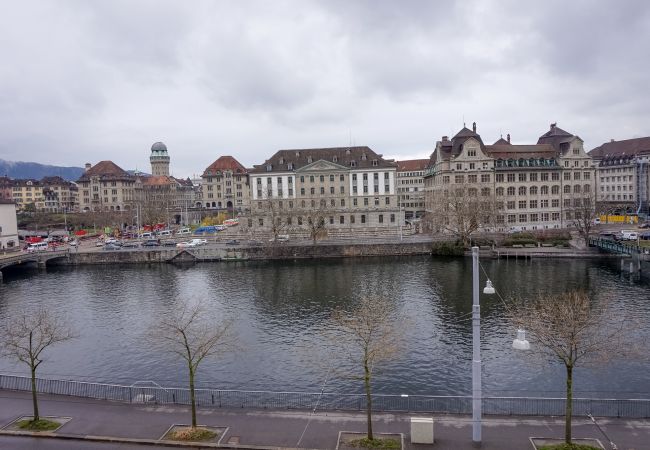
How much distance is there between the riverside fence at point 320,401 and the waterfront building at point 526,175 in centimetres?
8227

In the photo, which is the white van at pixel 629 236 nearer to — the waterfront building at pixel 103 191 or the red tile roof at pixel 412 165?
the red tile roof at pixel 412 165

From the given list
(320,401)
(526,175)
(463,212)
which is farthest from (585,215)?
(320,401)

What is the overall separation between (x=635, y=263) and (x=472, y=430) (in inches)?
2292

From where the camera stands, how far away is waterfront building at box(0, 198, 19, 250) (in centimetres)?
10256

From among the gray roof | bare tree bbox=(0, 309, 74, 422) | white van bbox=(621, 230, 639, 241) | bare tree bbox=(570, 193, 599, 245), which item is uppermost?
the gray roof

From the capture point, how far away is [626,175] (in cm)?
15500

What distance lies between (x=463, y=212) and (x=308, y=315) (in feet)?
152

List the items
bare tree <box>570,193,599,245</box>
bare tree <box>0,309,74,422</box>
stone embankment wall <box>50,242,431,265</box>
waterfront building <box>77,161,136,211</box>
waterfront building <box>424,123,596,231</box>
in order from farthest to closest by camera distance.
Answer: waterfront building <box>77,161,136,211</box>
waterfront building <box>424,123,596,231</box>
stone embankment wall <box>50,242,431,265</box>
bare tree <box>570,193,599,245</box>
bare tree <box>0,309,74,422</box>

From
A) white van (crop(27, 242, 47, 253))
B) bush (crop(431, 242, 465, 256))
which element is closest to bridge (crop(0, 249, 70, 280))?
white van (crop(27, 242, 47, 253))

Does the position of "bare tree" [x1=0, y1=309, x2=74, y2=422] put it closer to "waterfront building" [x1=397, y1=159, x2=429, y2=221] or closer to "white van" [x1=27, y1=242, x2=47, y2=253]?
"white van" [x1=27, y1=242, x2=47, y2=253]

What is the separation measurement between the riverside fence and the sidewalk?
1.24 m

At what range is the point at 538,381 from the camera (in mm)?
32250

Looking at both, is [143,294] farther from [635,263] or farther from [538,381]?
[635,263]

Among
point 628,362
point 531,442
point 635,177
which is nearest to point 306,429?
point 531,442
